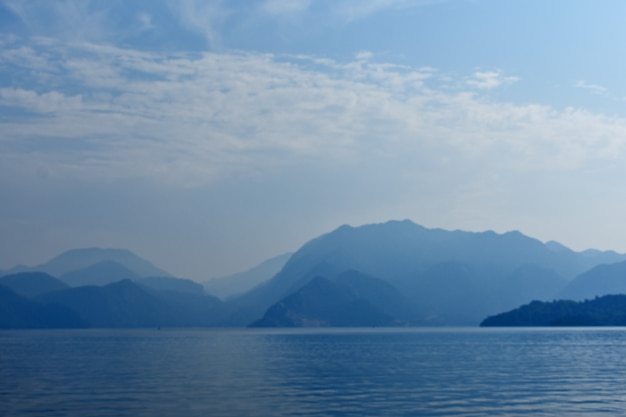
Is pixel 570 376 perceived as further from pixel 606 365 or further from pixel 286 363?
pixel 286 363

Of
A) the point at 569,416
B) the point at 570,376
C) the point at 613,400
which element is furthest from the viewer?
the point at 570,376

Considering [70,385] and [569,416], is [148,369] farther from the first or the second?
[569,416]

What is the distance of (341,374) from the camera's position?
77.2 metres

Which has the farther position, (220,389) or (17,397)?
(220,389)

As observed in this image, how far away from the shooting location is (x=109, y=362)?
9969 centimetres

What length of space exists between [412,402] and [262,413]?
36.7 ft

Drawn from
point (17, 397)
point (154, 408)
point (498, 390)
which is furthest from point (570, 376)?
point (17, 397)

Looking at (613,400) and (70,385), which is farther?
(70,385)

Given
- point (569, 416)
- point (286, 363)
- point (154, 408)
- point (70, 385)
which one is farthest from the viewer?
point (286, 363)

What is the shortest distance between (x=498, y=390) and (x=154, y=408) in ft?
87.0

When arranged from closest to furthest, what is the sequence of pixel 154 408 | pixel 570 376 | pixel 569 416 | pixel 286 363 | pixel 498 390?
pixel 569 416, pixel 154 408, pixel 498 390, pixel 570 376, pixel 286 363

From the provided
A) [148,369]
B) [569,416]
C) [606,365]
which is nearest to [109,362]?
[148,369]

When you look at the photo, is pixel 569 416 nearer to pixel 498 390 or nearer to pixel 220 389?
pixel 498 390

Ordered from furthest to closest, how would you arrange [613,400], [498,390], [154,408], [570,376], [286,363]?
1. [286,363]
2. [570,376]
3. [498,390]
4. [613,400]
5. [154,408]
